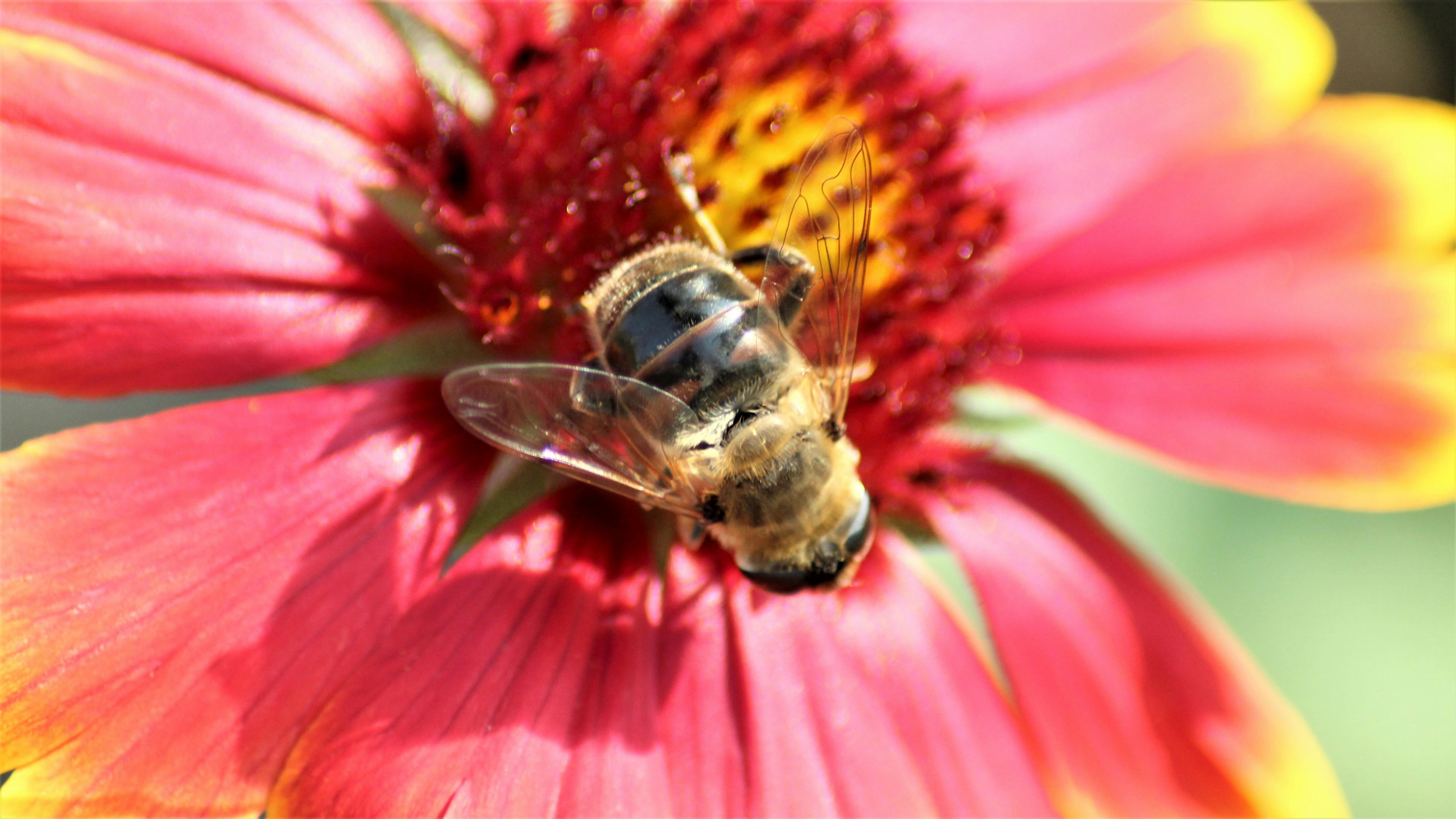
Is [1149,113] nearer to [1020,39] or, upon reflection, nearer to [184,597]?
[1020,39]

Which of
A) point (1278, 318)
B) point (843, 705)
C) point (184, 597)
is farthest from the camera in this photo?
point (1278, 318)

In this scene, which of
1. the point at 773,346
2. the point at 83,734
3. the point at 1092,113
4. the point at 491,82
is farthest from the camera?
the point at 1092,113

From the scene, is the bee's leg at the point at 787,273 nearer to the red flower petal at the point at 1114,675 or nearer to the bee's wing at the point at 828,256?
the bee's wing at the point at 828,256

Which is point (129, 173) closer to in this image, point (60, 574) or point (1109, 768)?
point (60, 574)

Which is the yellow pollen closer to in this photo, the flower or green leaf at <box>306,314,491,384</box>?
the flower

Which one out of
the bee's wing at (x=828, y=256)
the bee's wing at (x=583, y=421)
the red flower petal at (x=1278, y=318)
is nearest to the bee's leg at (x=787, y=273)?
Answer: the bee's wing at (x=828, y=256)

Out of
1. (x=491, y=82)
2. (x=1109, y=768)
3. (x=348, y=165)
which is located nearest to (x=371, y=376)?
(x=348, y=165)

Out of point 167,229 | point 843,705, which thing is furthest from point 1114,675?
point 167,229
